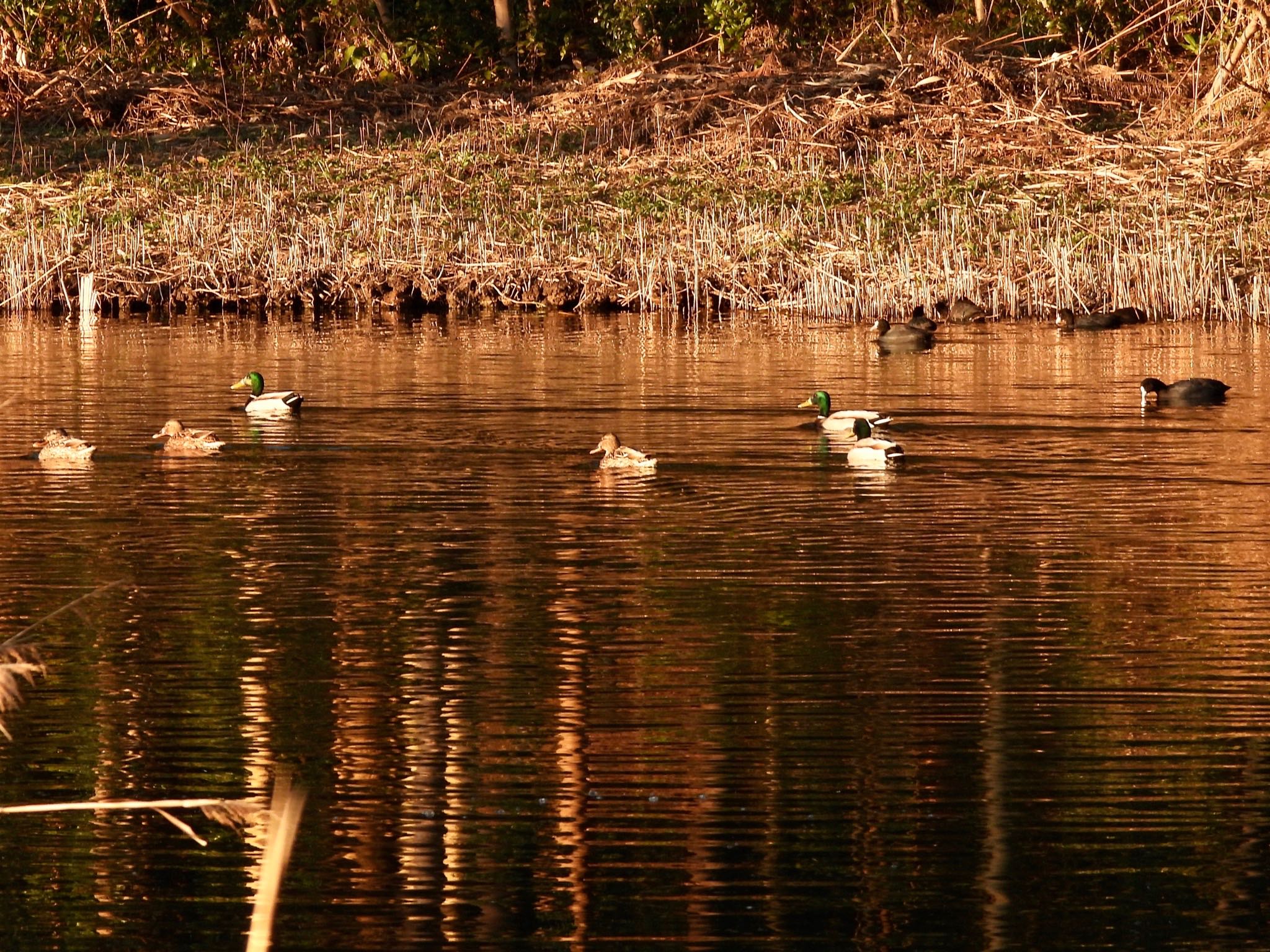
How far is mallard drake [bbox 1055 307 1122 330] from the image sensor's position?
28.8 m

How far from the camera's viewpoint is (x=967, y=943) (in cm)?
734

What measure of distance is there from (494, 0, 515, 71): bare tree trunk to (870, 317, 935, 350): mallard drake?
21.1 m

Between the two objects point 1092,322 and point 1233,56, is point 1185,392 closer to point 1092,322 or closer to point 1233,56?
point 1092,322

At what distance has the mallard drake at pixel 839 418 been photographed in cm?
1884

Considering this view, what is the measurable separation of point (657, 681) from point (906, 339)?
55.1 feet

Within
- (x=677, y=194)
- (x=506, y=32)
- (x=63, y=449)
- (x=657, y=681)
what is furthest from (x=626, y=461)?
(x=506, y=32)

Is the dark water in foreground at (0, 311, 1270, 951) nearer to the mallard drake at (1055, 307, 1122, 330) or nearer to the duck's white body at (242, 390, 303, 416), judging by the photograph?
the duck's white body at (242, 390, 303, 416)

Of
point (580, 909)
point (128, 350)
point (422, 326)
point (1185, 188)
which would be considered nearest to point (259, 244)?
point (422, 326)

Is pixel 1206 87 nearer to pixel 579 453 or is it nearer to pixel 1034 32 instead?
pixel 1034 32

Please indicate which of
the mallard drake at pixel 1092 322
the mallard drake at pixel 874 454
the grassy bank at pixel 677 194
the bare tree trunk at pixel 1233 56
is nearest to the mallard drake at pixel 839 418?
the mallard drake at pixel 874 454

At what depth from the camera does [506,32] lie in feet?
153

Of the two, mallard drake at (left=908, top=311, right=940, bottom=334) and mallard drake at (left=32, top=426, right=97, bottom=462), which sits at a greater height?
mallard drake at (left=908, top=311, right=940, bottom=334)

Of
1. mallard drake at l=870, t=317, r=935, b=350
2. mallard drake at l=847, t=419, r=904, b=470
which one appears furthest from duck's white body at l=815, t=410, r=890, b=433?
mallard drake at l=870, t=317, r=935, b=350

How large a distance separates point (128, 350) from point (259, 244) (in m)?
7.11
